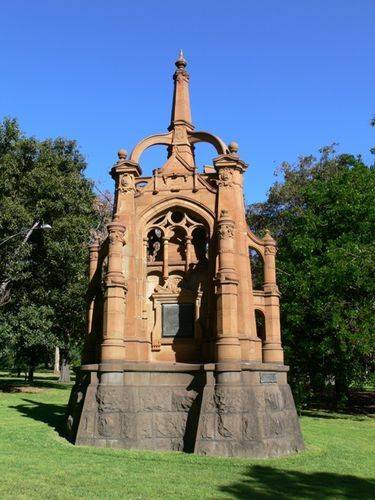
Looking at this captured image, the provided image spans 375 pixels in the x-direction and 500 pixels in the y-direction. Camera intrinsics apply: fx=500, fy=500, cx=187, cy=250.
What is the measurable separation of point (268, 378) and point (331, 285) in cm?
Answer: 967

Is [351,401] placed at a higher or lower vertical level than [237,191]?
lower

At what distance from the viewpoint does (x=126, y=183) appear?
1370 centimetres

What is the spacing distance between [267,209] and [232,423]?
23.6 metres

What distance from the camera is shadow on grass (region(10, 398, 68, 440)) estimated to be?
14.0 metres

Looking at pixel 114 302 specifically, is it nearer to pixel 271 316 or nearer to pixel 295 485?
pixel 271 316

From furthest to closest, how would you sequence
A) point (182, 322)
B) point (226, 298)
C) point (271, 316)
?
point (271, 316) → point (182, 322) → point (226, 298)

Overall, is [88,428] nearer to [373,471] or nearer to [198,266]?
[198,266]

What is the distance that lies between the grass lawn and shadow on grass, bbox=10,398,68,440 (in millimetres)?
1221

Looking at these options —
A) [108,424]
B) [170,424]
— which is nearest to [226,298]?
[170,424]

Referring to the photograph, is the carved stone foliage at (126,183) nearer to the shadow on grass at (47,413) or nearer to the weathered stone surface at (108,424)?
the weathered stone surface at (108,424)

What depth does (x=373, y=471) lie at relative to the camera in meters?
9.81

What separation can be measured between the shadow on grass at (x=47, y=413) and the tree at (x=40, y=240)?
15.3 feet

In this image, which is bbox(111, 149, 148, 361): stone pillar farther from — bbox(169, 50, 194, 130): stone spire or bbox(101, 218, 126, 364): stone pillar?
bbox(169, 50, 194, 130): stone spire

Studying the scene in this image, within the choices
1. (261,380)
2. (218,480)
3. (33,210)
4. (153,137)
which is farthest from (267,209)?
(218,480)
